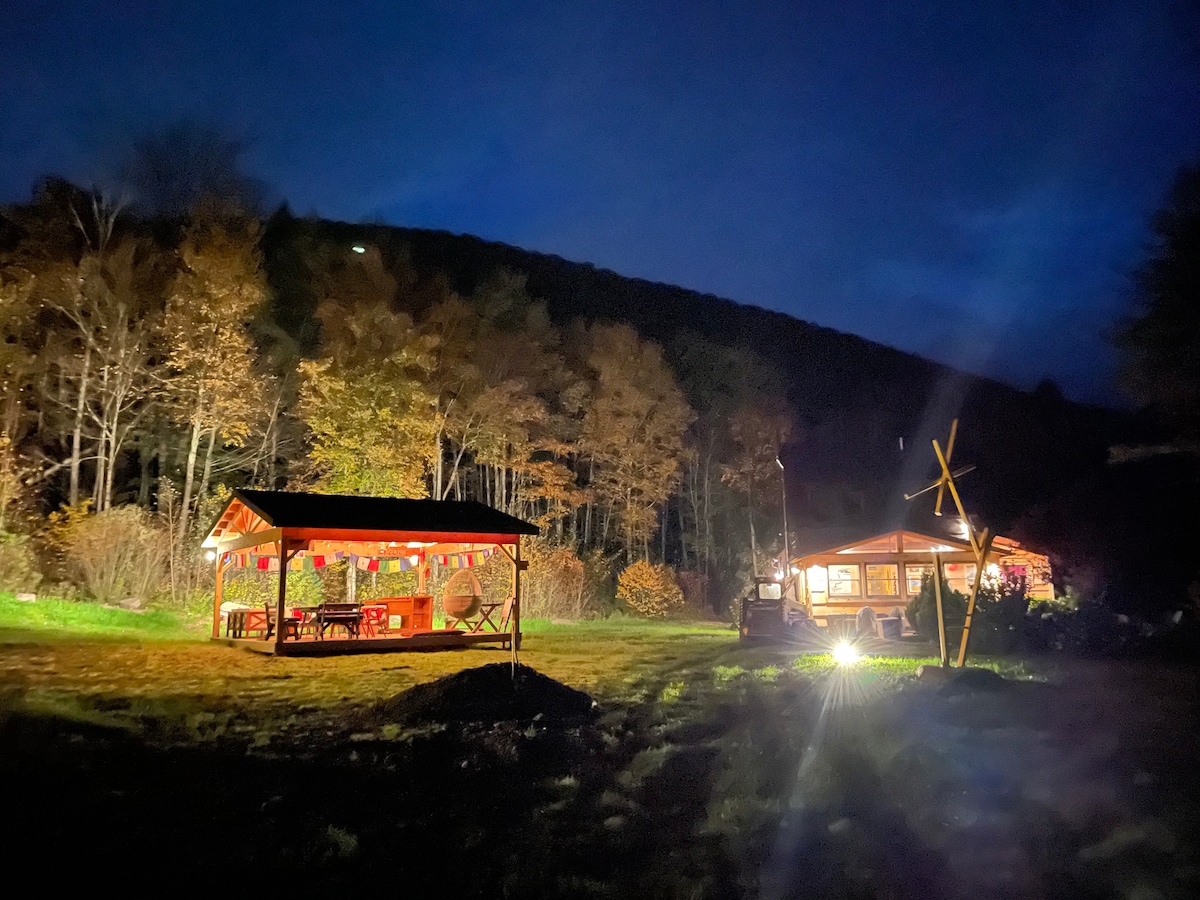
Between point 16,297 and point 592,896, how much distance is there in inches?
708

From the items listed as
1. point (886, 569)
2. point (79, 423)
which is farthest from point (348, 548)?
point (886, 569)

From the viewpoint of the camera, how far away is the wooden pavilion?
12.4 meters

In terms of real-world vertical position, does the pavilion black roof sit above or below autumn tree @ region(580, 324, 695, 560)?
below

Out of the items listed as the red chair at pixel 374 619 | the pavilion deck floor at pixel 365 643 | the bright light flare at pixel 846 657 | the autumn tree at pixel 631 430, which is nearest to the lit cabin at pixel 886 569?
the autumn tree at pixel 631 430

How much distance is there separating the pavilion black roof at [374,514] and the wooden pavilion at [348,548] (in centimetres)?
2

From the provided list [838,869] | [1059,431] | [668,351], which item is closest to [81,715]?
[838,869]

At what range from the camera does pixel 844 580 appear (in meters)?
24.1

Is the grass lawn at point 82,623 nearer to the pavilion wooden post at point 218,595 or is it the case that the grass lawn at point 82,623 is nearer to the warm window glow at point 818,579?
the pavilion wooden post at point 218,595

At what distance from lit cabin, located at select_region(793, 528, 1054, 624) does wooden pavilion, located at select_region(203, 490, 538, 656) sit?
37.8 ft

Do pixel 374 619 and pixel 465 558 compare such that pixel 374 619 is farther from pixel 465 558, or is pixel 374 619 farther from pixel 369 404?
pixel 369 404

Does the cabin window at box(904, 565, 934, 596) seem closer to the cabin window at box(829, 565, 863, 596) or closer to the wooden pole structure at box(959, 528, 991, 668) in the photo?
the cabin window at box(829, 565, 863, 596)

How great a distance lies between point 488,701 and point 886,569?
19.5 metres

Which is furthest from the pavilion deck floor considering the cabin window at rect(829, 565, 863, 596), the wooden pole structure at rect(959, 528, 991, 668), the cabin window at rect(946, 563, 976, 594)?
the cabin window at rect(946, 563, 976, 594)

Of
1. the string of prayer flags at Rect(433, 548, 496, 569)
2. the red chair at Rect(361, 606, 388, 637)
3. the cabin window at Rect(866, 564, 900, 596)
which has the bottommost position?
the red chair at Rect(361, 606, 388, 637)
